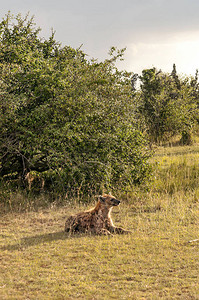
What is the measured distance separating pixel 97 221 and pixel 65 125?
3029mm

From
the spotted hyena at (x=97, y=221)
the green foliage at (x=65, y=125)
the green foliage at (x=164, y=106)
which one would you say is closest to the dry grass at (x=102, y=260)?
the spotted hyena at (x=97, y=221)

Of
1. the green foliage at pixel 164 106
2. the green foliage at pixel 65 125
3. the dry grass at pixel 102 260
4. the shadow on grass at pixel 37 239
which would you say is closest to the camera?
the dry grass at pixel 102 260

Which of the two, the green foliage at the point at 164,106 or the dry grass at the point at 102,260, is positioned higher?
the green foliage at the point at 164,106

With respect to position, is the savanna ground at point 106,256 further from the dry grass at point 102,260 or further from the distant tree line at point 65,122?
the distant tree line at point 65,122

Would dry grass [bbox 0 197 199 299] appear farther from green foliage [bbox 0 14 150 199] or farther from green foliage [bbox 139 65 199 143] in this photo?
green foliage [bbox 139 65 199 143]

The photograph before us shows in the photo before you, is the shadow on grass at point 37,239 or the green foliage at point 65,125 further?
the green foliage at point 65,125

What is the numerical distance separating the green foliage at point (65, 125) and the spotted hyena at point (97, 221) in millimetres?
1905

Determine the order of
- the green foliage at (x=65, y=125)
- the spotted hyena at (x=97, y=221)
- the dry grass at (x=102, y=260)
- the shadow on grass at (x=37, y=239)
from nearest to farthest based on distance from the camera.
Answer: the dry grass at (x=102, y=260) < the shadow on grass at (x=37, y=239) < the spotted hyena at (x=97, y=221) < the green foliage at (x=65, y=125)

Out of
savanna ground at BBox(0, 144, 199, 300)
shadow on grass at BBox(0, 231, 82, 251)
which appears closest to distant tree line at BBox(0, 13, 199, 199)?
savanna ground at BBox(0, 144, 199, 300)

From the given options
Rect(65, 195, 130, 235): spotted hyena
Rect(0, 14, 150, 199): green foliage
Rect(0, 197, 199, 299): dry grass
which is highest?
Rect(0, 14, 150, 199): green foliage

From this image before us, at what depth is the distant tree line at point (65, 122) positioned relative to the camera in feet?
32.4

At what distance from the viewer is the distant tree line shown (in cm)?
989

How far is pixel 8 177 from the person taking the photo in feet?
40.2

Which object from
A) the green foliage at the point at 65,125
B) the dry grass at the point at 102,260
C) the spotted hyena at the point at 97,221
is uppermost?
the green foliage at the point at 65,125
